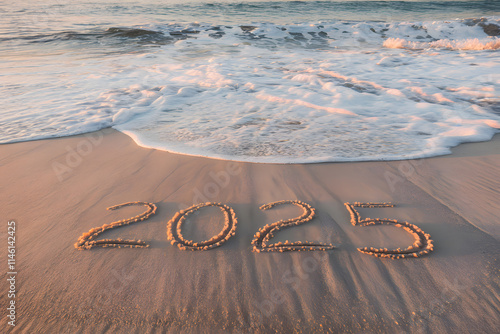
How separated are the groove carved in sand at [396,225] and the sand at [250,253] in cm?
4

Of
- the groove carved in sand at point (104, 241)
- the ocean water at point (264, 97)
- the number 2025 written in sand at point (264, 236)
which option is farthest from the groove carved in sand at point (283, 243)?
the ocean water at point (264, 97)

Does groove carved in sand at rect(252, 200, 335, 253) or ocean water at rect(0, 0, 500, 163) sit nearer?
groove carved in sand at rect(252, 200, 335, 253)

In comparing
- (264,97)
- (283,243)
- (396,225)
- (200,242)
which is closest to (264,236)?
(283,243)

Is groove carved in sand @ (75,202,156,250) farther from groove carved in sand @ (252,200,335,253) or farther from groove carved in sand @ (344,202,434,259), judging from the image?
groove carved in sand @ (344,202,434,259)

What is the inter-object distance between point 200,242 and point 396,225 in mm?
1353

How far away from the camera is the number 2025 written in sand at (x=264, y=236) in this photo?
1.82 m

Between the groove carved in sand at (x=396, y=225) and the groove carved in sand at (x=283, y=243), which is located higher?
the groove carved in sand at (x=396, y=225)

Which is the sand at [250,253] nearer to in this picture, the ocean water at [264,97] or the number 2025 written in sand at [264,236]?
the number 2025 written in sand at [264,236]

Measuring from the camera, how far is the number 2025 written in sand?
182 cm

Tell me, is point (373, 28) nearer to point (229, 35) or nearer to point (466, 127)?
point (229, 35)

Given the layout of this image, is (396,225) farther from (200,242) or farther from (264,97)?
(264,97)

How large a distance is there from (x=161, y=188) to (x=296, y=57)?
25.7 ft

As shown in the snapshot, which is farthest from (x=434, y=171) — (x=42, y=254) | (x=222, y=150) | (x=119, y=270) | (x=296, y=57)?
(x=296, y=57)

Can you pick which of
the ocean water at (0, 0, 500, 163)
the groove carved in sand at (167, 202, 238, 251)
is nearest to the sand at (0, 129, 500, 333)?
the groove carved in sand at (167, 202, 238, 251)
